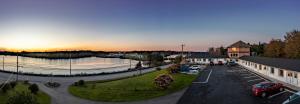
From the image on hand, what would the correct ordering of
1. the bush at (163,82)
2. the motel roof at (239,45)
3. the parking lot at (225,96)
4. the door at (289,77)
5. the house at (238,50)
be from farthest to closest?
the motel roof at (239,45) → the house at (238,50) → the bush at (163,82) → the door at (289,77) → the parking lot at (225,96)

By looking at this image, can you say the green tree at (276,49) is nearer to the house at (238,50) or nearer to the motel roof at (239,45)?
the house at (238,50)

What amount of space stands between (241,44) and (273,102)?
8713cm

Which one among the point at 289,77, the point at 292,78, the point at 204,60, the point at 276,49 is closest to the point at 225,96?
the point at 292,78

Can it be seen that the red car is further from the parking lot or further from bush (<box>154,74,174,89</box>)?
bush (<box>154,74,174,89</box>)

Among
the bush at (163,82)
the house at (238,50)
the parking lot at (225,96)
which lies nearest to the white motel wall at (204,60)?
the house at (238,50)

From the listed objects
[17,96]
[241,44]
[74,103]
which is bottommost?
[74,103]

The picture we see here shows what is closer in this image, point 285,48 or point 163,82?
point 163,82

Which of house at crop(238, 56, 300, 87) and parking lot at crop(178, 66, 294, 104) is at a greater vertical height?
house at crop(238, 56, 300, 87)

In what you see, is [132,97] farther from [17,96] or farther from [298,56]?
[298,56]

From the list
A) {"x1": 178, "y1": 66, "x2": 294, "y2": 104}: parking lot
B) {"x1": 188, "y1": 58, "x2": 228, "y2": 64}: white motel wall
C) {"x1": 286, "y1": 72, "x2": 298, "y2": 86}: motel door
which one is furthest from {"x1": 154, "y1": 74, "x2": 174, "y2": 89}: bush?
{"x1": 188, "y1": 58, "x2": 228, "y2": 64}: white motel wall

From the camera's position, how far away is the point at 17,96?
2420 cm

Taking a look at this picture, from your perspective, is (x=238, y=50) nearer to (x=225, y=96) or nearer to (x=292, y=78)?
(x=292, y=78)

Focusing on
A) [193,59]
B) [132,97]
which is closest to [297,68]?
[132,97]

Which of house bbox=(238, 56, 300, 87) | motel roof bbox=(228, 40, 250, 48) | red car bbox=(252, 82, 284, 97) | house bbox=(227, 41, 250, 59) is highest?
motel roof bbox=(228, 40, 250, 48)
